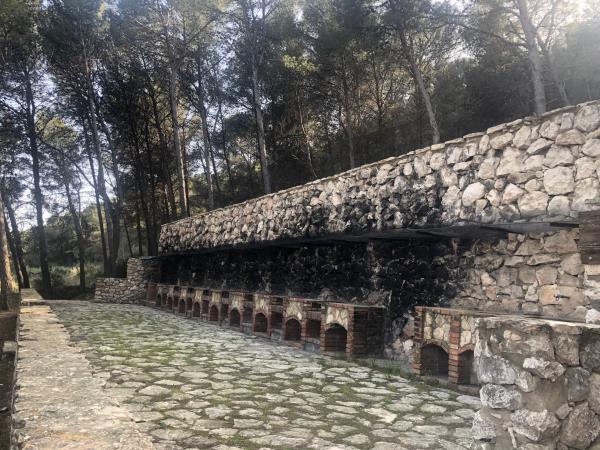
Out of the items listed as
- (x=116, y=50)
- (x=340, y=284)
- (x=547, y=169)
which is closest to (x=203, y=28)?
(x=116, y=50)

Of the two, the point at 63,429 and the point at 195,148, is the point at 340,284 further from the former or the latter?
the point at 195,148

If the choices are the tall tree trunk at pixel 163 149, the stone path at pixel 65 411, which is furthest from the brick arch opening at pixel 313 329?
the tall tree trunk at pixel 163 149

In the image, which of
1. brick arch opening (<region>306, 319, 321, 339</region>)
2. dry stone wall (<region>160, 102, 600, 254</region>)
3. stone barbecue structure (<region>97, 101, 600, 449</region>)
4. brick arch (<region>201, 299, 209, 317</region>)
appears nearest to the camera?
stone barbecue structure (<region>97, 101, 600, 449</region>)

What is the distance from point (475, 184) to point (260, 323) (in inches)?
209

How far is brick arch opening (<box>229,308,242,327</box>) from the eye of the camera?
10.8m

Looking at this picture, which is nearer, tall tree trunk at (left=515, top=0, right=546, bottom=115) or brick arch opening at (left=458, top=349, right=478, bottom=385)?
brick arch opening at (left=458, top=349, right=478, bottom=385)

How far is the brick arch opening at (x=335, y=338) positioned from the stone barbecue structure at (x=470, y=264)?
18 millimetres

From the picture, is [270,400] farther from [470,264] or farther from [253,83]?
[253,83]

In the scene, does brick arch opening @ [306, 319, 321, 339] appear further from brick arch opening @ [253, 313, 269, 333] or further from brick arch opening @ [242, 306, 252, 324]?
brick arch opening @ [242, 306, 252, 324]

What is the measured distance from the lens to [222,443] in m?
3.57

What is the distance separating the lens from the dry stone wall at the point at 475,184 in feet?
15.5

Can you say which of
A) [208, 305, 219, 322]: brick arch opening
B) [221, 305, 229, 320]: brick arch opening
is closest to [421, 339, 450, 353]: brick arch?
[221, 305, 229, 320]: brick arch opening

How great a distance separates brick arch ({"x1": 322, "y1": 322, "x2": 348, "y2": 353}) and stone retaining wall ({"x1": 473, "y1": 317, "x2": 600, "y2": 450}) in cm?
470

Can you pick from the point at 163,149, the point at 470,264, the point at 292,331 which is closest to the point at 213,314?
the point at 292,331
